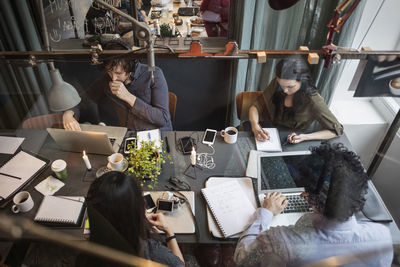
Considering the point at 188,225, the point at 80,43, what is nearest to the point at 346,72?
the point at 188,225

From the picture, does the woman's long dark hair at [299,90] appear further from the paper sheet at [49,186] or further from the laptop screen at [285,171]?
the paper sheet at [49,186]

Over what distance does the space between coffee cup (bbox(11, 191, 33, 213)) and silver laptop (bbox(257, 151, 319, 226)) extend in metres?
1.14

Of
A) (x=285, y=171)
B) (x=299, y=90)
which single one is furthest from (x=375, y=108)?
(x=285, y=171)

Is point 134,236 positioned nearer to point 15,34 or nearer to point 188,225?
point 188,225

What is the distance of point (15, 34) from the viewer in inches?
88.0

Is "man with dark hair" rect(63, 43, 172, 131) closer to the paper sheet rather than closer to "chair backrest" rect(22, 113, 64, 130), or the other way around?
"chair backrest" rect(22, 113, 64, 130)

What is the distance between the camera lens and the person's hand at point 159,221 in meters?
1.33

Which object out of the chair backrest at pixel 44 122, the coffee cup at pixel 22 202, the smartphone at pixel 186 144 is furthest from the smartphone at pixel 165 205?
the chair backrest at pixel 44 122

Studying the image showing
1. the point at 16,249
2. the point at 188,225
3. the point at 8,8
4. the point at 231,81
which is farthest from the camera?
the point at 231,81

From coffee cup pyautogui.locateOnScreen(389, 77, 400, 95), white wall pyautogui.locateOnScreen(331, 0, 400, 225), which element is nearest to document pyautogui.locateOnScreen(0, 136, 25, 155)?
coffee cup pyautogui.locateOnScreen(389, 77, 400, 95)

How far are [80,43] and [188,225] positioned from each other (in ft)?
5.53

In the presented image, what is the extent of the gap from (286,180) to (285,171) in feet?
0.15

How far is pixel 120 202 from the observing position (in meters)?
1.05

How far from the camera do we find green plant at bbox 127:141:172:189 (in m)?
1.50
